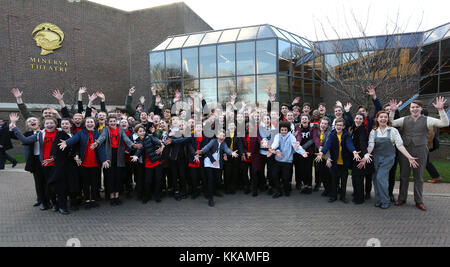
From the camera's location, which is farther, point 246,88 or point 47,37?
point 47,37

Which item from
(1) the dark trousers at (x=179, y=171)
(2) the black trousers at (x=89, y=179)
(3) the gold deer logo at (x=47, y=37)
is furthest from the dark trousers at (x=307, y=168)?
(3) the gold deer logo at (x=47, y=37)

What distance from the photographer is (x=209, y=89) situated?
17219 millimetres

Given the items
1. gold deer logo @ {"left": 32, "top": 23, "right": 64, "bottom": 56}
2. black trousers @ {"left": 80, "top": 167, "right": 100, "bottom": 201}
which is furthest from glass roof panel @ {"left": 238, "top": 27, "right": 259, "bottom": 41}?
gold deer logo @ {"left": 32, "top": 23, "right": 64, "bottom": 56}

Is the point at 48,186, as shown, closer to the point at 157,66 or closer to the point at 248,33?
the point at 248,33

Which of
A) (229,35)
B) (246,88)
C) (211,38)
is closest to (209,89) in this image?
(246,88)

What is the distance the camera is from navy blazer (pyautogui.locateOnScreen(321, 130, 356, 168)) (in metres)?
5.46

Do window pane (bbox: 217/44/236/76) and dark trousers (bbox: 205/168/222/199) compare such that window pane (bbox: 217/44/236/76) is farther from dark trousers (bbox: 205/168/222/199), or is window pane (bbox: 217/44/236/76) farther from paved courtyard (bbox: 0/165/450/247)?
paved courtyard (bbox: 0/165/450/247)

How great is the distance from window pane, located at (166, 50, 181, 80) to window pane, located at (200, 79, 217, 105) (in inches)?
76.1

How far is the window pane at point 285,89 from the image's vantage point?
15992mm

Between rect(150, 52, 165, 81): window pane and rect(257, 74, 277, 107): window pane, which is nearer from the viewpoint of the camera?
rect(257, 74, 277, 107): window pane

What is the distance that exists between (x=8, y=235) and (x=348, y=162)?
20.7 feet

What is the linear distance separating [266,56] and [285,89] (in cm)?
237
